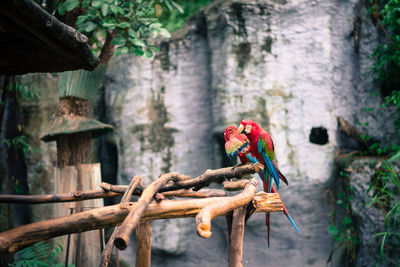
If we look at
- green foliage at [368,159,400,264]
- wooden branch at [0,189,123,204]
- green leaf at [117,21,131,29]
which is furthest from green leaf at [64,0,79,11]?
green foliage at [368,159,400,264]

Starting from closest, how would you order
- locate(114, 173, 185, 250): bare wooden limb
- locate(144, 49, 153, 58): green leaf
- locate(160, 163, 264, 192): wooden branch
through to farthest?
locate(114, 173, 185, 250): bare wooden limb
locate(160, 163, 264, 192): wooden branch
locate(144, 49, 153, 58): green leaf

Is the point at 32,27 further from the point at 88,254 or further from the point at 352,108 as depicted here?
the point at 352,108

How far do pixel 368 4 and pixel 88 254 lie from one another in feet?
11.5

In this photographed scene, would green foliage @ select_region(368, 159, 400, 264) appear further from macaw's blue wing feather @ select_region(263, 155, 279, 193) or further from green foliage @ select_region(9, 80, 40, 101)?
green foliage @ select_region(9, 80, 40, 101)

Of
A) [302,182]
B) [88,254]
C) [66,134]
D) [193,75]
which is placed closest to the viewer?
[88,254]

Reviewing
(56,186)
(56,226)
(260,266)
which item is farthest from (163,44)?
(56,226)

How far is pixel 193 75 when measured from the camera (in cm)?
356

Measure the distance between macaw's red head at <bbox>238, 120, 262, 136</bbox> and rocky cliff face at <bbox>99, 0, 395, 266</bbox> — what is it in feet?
3.90

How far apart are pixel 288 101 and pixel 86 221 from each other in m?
2.50

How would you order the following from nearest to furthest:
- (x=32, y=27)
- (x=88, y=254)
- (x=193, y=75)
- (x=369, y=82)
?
(x=32, y=27), (x=88, y=254), (x=369, y=82), (x=193, y=75)

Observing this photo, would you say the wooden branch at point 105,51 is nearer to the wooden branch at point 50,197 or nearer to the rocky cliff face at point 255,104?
the rocky cliff face at point 255,104

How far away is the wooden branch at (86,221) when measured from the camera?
898mm

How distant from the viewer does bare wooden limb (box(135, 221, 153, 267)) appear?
1466 millimetres

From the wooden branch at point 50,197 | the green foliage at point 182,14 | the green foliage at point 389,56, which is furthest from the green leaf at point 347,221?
the green foliage at point 182,14
